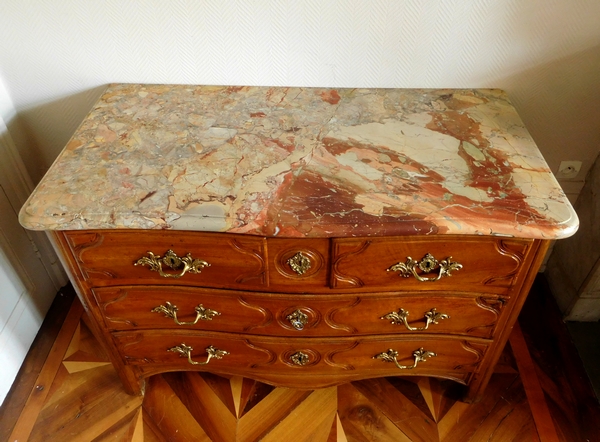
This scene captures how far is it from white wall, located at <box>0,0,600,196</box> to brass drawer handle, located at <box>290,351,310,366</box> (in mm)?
742

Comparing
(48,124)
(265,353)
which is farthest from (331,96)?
(48,124)

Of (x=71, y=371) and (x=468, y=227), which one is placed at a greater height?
(x=468, y=227)

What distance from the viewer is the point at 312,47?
3.95 feet

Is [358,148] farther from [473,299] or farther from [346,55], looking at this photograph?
[473,299]

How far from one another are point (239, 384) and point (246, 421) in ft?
0.39

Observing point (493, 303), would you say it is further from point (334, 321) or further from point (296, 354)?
point (296, 354)

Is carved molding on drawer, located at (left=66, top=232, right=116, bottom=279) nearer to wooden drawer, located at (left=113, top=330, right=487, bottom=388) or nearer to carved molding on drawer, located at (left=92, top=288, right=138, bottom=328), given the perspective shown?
carved molding on drawer, located at (left=92, top=288, right=138, bottom=328)

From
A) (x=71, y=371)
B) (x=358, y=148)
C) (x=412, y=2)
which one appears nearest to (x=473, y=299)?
(x=358, y=148)

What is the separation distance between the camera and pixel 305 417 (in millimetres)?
1341

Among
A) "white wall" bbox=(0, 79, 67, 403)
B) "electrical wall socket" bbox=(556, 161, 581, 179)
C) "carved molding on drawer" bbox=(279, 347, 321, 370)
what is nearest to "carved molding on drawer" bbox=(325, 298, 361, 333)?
"carved molding on drawer" bbox=(279, 347, 321, 370)

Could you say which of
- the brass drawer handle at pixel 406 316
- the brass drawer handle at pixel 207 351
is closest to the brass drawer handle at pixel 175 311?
the brass drawer handle at pixel 207 351

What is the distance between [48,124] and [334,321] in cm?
103

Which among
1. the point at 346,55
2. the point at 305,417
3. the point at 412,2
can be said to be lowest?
Answer: the point at 305,417

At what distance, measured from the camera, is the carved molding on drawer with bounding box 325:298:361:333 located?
1.05 m
